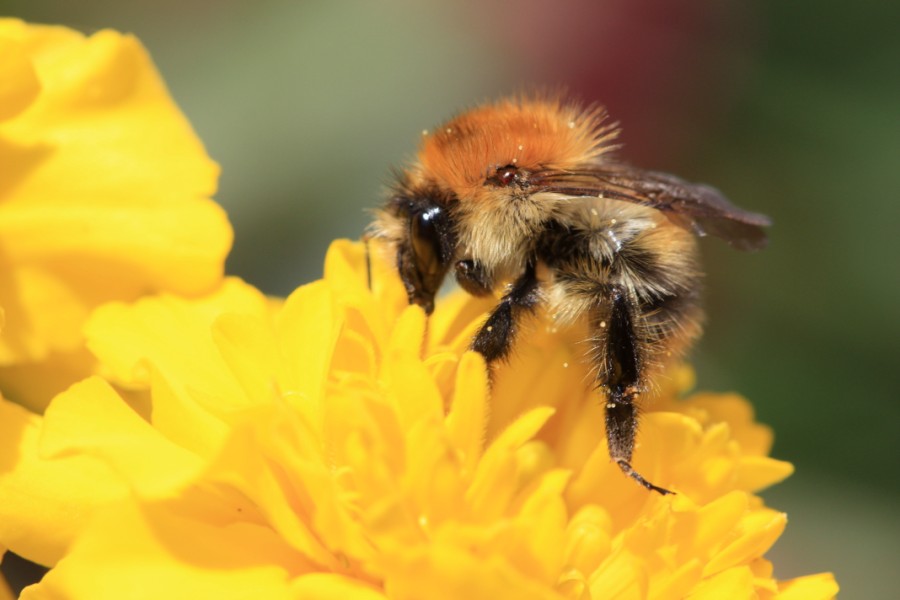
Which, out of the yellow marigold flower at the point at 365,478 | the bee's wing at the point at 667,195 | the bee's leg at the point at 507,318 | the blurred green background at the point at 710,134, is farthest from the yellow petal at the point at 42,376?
the blurred green background at the point at 710,134

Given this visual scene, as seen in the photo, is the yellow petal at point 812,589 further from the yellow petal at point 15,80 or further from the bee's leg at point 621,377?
the yellow petal at point 15,80

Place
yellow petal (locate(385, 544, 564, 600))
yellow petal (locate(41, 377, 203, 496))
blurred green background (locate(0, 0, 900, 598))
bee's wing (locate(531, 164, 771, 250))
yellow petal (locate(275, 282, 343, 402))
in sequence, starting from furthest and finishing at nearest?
blurred green background (locate(0, 0, 900, 598)) < bee's wing (locate(531, 164, 771, 250)) < yellow petal (locate(275, 282, 343, 402)) < yellow petal (locate(41, 377, 203, 496)) < yellow petal (locate(385, 544, 564, 600))

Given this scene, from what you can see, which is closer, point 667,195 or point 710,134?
point 667,195

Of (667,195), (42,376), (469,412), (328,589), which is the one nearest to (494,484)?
(469,412)

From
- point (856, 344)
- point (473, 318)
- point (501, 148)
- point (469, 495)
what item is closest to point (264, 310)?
point (473, 318)

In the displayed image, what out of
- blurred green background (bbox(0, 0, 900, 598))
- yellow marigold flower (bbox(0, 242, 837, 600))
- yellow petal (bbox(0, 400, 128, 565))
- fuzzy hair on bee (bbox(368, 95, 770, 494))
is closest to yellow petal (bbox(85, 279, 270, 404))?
yellow marigold flower (bbox(0, 242, 837, 600))

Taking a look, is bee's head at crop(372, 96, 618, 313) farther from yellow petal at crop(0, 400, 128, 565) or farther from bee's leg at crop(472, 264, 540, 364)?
yellow petal at crop(0, 400, 128, 565)

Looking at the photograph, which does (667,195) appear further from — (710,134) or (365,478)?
(710,134)

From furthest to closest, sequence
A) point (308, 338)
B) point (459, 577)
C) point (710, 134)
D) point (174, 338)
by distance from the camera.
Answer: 1. point (710, 134)
2. point (174, 338)
3. point (308, 338)
4. point (459, 577)
